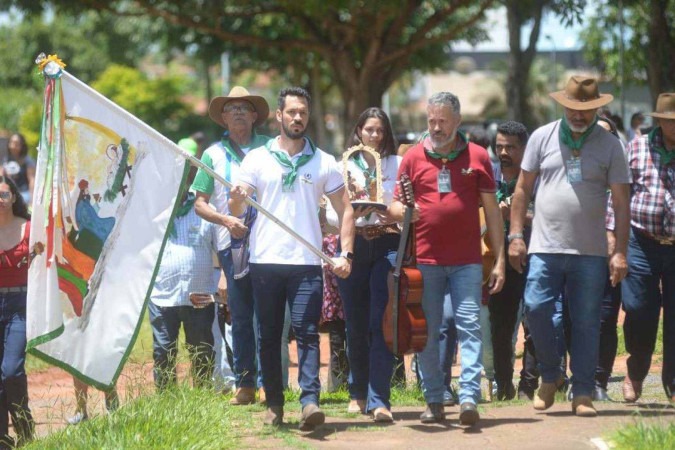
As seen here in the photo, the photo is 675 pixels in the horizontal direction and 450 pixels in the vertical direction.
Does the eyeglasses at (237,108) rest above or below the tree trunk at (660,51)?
below

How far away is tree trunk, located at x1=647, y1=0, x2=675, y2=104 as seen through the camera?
1953 centimetres

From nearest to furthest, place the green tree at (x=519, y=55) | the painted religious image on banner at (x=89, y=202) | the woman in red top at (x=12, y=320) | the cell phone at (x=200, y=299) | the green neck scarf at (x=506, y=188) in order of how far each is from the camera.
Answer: the painted religious image on banner at (x=89, y=202), the woman in red top at (x=12, y=320), the green neck scarf at (x=506, y=188), the cell phone at (x=200, y=299), the green tree at (x=519, y=55)

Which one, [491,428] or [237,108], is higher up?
[237,108]

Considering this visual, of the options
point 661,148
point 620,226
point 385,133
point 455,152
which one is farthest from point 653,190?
point 385,133

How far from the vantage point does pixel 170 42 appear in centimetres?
3064

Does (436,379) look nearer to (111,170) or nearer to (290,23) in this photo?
(111,170)

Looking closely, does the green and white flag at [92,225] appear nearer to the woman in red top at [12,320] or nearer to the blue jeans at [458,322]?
the woman in red top at [12,320]

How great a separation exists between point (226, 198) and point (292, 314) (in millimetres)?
1380

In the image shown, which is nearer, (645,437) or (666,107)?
(645,437)

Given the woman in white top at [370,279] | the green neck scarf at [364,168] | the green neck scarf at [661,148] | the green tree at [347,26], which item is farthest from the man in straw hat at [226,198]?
the green tree at [347,26]

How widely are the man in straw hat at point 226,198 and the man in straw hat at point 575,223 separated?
1.98 meters

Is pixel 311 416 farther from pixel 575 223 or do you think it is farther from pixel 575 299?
pixel 575 223

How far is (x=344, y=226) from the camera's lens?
312 inches

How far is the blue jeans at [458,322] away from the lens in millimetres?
7801
